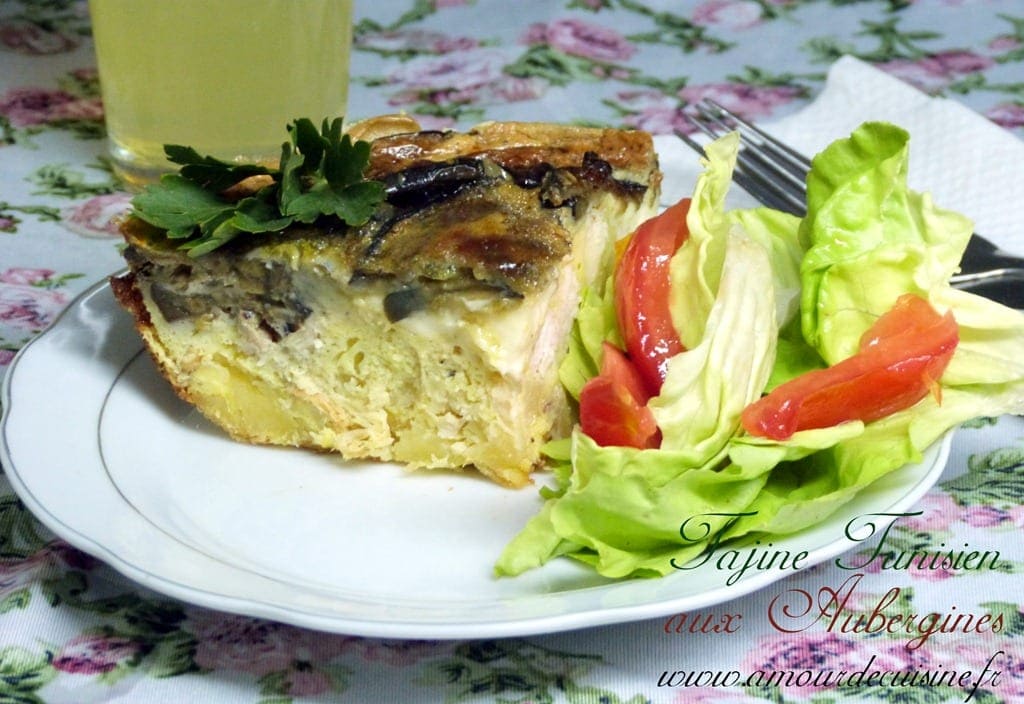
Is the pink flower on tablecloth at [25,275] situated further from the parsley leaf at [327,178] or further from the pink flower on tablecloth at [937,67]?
the pink flower on tablecloth at [937,67]

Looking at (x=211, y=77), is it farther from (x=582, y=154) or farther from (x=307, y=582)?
(x=307, y=582)

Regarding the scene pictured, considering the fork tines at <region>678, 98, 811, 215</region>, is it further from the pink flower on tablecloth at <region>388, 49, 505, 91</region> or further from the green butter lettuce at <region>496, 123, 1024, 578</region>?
the pink flower on tablecloth at <region>388, 49, 505, 91</region>

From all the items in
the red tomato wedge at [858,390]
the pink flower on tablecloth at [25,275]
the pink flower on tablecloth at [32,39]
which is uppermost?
the red tomato wedge at [858,390]

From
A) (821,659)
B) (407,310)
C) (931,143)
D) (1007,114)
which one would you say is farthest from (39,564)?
(1007,114)

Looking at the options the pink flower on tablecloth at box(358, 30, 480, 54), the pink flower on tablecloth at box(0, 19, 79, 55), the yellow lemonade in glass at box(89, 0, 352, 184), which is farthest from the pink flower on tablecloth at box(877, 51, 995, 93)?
the pink flower on tablecloth at box(0, 19, 79, 55)

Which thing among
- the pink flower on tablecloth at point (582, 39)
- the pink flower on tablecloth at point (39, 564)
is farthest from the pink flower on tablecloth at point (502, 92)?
the pink flower on tablecloth at point (39, 564)

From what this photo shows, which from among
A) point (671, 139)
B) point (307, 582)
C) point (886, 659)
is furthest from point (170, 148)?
point (671, 139)
